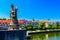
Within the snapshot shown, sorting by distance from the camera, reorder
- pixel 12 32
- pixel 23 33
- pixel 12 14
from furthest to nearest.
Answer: pixel 12 14 → pixel 23 33 → pixel 12 32

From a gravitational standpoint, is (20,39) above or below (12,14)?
below

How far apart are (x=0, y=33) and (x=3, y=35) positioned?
0.29 m

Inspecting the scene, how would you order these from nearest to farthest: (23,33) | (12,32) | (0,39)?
(0,39) → (12,32) → (23,33)

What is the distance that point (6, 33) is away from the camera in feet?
48.9

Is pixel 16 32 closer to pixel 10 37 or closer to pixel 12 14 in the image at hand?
pixel 10 37

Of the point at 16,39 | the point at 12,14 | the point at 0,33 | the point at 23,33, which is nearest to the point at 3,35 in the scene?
the point at 0,33

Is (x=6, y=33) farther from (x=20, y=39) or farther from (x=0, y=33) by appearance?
(x=20, y=39)

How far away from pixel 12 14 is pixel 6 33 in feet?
87.9

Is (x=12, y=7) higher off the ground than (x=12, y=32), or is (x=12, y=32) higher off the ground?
(x=12, y=7)

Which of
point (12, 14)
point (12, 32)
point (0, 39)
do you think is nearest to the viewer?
point (0, 39)

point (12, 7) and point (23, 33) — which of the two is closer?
point (23, 33)

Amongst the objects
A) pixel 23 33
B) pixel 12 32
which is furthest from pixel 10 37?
pixel 23 33

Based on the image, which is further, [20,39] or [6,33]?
[20,39]

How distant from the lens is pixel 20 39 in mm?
16359
